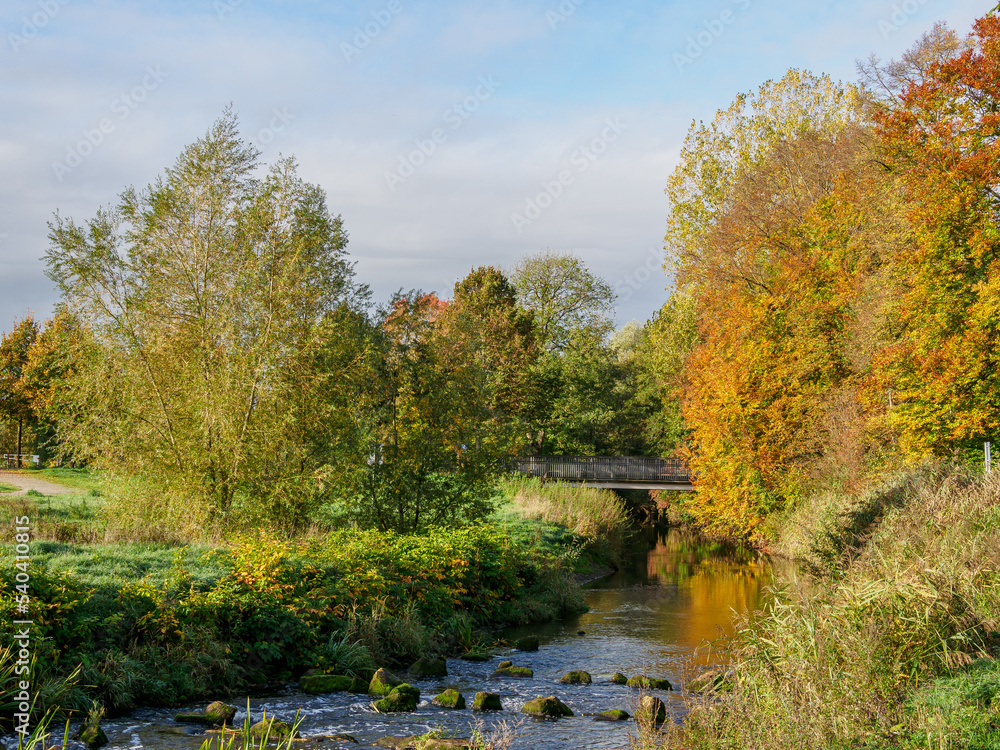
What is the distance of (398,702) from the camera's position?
9180 millimetres

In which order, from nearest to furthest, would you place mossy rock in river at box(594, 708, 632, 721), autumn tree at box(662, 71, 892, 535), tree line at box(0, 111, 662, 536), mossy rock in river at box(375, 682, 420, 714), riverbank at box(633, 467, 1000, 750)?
1. riverbank at box(633, 467, 1000, 750)
2. mossy rock in river at box(594, 708, 632, 721)
3. mossy rock in river at box(375, 682, 420, 714)
4. tree line at box(0, 111, 662, 536)
5. autumn tree at box(662, 71, 892, 535)

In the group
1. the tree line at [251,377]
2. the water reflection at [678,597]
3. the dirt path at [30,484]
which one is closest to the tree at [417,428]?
the tree line at [251,377]

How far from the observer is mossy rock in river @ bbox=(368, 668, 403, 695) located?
964 cm

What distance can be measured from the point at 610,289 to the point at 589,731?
43.1 m

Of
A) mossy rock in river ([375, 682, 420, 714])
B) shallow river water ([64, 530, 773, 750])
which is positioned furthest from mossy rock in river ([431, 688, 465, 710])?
mossy rock in river ([375, 682, 420, 714])

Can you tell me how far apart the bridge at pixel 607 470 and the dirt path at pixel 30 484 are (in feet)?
57.4

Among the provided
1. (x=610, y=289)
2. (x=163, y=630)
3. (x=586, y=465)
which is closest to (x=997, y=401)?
(x=163, y=630)

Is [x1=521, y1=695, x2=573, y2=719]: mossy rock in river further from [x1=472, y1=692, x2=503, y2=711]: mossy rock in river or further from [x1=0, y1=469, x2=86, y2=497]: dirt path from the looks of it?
[x1=0, y1=469, x2=86, y2=497]: dirt path

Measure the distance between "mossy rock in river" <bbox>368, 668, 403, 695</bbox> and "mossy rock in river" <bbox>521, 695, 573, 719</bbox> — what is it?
1.63 meters

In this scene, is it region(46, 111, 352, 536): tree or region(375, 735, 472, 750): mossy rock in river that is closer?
region(375, 735, 472, 750): mossy rock in river

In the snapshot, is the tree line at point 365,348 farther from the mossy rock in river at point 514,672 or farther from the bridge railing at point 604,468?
the bridge railing at point 604,468

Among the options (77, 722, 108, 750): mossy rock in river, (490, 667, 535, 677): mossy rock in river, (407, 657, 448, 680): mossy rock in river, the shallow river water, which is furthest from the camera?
(490, 667, 535, 677): mossy rock in river

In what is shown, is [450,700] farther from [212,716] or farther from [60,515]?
[60,515]

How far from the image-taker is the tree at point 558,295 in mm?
48938
